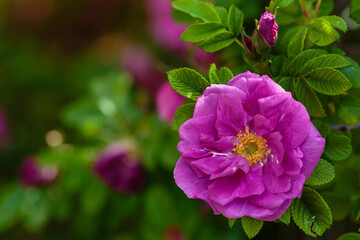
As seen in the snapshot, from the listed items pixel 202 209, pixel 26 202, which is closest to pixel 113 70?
pixel 26 202

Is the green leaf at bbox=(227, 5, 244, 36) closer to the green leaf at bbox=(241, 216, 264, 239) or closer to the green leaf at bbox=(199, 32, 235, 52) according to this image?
the green leaf at bbox=(199, 32, 235, 52)

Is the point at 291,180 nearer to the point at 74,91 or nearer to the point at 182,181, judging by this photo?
the point at 182,181

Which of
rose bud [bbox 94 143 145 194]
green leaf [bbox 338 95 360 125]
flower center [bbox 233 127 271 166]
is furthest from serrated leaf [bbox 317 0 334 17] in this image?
rose bud [bbox 94 143 145 194]

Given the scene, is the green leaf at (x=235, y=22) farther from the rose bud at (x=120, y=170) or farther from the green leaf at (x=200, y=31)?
the rose bud at (x=120, y=170)

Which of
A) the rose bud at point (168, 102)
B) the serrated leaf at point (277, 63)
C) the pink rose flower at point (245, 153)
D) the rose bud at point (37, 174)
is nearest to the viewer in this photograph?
the pink rose flower at point (245, 153)

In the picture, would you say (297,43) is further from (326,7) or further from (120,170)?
(120,170)

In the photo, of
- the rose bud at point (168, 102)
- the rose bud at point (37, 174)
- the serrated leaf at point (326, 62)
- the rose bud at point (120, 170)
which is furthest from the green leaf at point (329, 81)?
the rose bud at point (37, 174)
